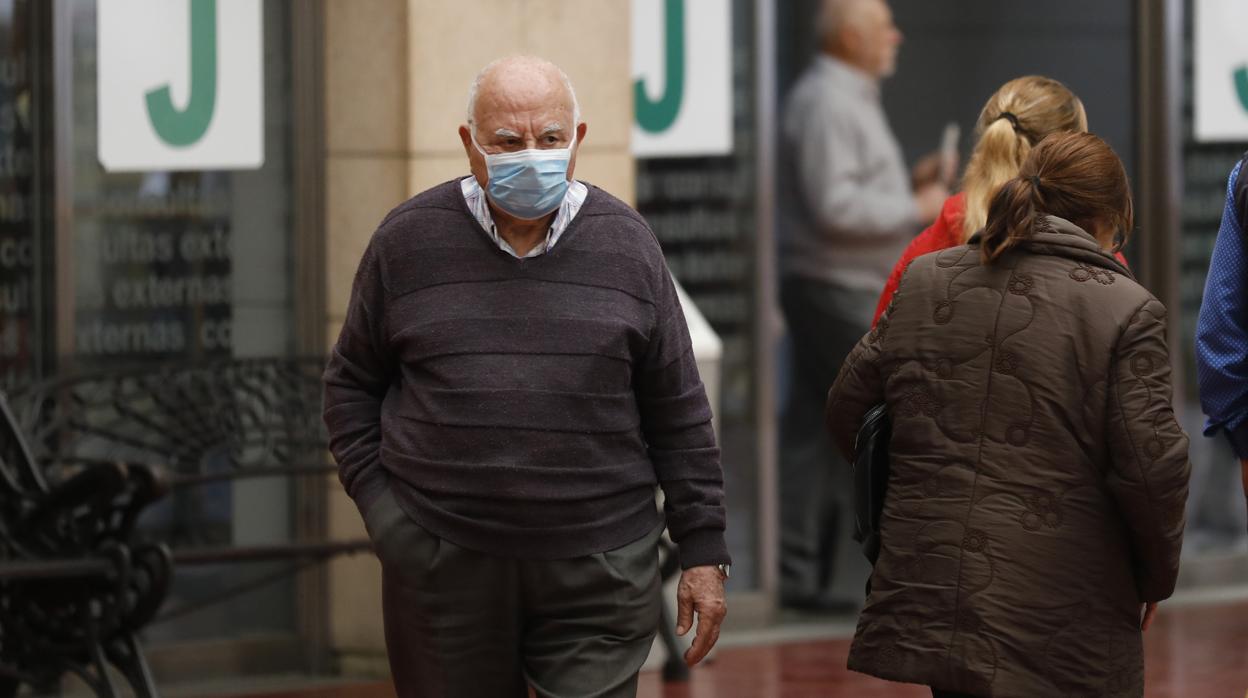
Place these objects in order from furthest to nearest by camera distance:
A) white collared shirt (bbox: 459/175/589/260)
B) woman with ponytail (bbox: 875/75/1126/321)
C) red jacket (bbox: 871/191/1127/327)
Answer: red jacket (bbox: 871/191/1127/327) < woman with ponytail (bbox: 875/75/1126/321) < white collared shirt (bbox: 459/175/589/260)

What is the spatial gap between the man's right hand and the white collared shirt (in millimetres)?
4666

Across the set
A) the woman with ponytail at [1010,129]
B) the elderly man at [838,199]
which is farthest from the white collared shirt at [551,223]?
the elderly man at [838,199]

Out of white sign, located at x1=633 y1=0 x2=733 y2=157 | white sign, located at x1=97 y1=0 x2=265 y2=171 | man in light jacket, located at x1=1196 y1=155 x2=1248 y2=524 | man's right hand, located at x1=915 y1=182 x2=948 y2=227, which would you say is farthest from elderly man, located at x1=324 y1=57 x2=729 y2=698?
man's right hand, located at x1=915 y1=182 x2=948 y2=227

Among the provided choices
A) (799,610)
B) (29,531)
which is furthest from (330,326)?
(799,610)

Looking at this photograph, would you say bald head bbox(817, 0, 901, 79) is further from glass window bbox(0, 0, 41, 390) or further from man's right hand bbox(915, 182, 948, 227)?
glass window bbox(0, 0, 41, 390)

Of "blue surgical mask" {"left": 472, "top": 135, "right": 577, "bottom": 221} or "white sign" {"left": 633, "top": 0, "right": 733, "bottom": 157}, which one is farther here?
"white sign" {"left": 633, "top": 0, "right": 733, "bottom": 157}

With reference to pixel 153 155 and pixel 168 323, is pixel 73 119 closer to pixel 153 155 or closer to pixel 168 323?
pixel 153 155

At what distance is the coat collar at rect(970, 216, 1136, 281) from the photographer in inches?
159

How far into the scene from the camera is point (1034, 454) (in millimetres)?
4000

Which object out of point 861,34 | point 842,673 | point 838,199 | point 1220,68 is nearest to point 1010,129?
point 842,673

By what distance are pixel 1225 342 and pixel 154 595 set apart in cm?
274

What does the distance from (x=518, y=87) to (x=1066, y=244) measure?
107cm

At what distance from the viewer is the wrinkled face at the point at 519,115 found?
3951 millimetres

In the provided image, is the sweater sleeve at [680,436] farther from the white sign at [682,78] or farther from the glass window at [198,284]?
the white sign at [682,78]
